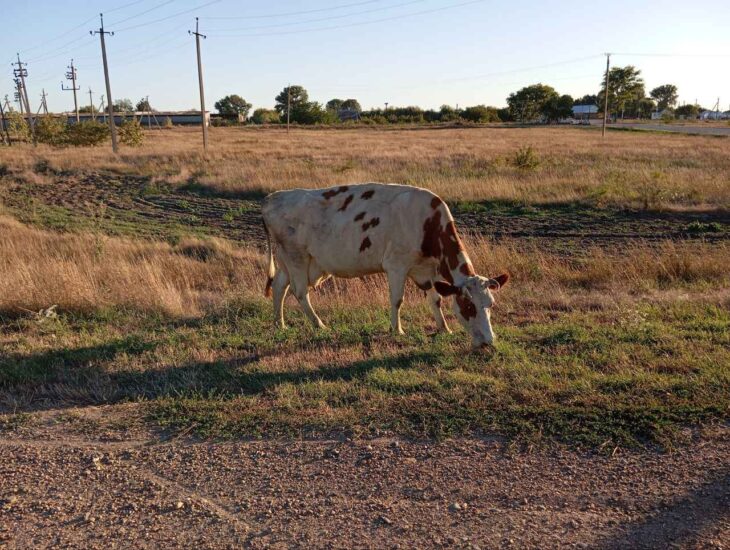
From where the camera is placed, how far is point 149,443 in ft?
14.7

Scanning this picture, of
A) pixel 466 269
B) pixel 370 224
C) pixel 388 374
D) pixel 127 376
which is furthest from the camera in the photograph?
pixel 370 224

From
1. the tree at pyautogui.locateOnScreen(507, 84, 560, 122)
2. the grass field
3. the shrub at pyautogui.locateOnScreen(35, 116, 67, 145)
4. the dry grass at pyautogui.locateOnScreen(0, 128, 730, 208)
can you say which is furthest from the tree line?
the grass field

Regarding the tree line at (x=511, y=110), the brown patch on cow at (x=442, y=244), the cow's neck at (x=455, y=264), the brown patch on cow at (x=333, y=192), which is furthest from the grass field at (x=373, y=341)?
the tree line at (x=511, y=110)

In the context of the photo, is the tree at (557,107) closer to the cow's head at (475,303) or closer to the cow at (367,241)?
the cow at (367,241)

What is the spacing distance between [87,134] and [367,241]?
4467 cm

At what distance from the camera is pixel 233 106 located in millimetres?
128375

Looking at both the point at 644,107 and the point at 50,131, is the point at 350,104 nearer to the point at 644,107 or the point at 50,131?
the point at 644,107

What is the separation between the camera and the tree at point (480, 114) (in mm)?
100875

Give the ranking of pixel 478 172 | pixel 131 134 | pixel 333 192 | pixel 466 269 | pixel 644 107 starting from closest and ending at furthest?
1. pixel 466 269
2. pixel 333 192
3. pixel 478 172
4. pixel 131 134
5. pixel 644 107

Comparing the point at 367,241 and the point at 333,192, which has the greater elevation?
the point at 333,192

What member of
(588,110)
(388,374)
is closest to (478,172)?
(388,374)

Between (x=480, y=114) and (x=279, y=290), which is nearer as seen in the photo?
(x=279, y=290)

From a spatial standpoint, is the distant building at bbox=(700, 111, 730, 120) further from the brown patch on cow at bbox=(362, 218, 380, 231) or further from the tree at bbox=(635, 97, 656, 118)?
the brown patch on cow at bbox=(362, 218, 380, 231)

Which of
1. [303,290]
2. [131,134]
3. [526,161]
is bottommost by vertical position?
[303,290]
